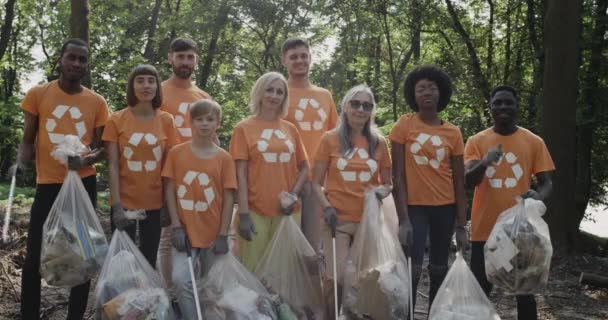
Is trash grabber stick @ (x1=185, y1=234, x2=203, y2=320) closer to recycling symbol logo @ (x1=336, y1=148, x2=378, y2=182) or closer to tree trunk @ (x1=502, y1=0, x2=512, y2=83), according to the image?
recycling symbol logo @ (x1=336, y1=148, x2=378, y2=182)

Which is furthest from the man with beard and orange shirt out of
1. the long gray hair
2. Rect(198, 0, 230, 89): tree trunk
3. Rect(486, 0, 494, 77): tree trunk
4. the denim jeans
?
Rect(198, 0, 230, 89): tree trunk

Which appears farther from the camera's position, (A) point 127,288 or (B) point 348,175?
(B) point 348,175

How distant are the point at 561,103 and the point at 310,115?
424 cm

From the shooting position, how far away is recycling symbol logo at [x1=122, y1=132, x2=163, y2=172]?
380cm

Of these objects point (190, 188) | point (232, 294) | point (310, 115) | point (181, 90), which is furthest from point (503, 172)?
point (181, 90)

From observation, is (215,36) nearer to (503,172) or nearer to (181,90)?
(181,90)

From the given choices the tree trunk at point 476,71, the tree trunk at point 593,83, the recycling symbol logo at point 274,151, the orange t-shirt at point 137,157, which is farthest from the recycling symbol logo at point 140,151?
the tree trunk at point 476,71

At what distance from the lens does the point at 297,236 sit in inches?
156

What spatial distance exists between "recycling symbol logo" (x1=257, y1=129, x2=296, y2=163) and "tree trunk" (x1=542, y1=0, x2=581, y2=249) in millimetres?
4570

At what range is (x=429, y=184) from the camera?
12.8 feet

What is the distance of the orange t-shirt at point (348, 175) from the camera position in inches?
156

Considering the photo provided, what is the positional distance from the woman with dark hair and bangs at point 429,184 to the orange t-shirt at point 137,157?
1.59m

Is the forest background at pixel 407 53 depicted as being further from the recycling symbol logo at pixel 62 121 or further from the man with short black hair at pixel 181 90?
the recycling symbol logo at pixel 62 121

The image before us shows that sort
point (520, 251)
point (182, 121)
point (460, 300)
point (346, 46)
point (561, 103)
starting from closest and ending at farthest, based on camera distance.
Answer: point (520, 251), point (460, 300), point (182, 121), point (561, 103), point (346, 46)
